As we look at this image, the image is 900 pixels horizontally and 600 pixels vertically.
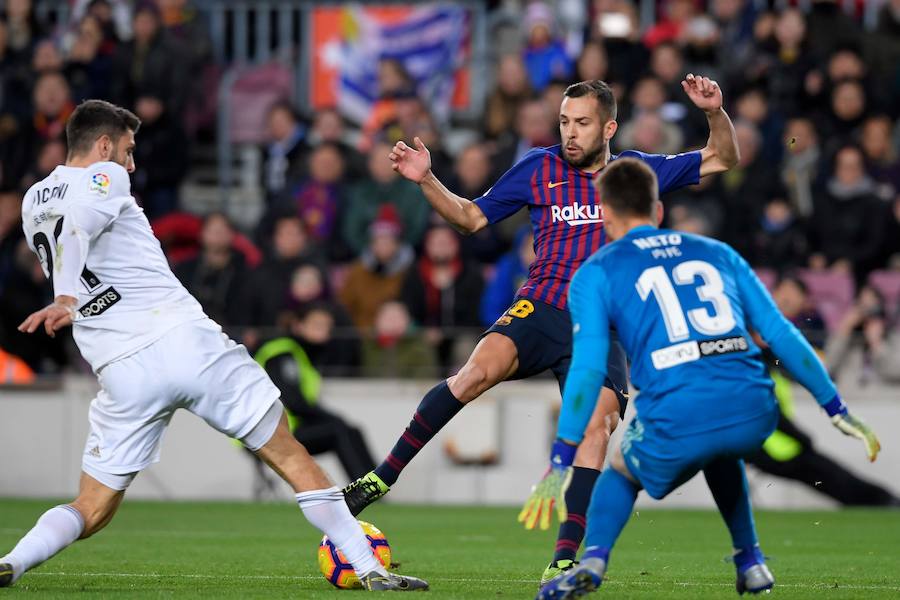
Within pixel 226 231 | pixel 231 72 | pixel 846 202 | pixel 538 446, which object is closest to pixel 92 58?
pixel 231 72

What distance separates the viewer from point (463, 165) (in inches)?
631

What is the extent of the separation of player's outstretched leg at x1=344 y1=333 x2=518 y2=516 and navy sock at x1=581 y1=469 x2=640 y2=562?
1849 millimetres

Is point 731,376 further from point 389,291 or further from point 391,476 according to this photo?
point 389,291

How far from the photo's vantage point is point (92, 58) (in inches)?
719

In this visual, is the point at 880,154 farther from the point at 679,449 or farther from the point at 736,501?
the point at 679,449

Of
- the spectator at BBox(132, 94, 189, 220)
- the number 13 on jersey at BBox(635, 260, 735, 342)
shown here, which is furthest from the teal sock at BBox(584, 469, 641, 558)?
the spectator at BBox(132, 94, 189, 220)

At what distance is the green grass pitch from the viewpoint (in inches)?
294

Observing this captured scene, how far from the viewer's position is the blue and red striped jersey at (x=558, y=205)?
27.0 ft

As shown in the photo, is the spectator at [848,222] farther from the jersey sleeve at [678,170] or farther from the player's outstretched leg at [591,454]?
the player's outstretched leg at [591,454]

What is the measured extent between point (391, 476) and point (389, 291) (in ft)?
24.9

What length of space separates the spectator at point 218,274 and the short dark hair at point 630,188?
9370 millimetres

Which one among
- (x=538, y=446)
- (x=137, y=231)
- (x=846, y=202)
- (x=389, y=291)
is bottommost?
(x=538, y=446)

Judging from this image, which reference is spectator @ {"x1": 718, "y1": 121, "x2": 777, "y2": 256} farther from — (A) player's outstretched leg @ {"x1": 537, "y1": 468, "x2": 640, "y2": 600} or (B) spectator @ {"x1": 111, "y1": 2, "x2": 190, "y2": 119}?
(A) player's outstretched leg @ {"x1": 537, "y1": 468, "x2": 640, "y2": 600}

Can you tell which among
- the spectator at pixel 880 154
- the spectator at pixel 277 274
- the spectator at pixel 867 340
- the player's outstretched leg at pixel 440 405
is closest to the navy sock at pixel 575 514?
the player's outstretched leg at pixel 440 405
